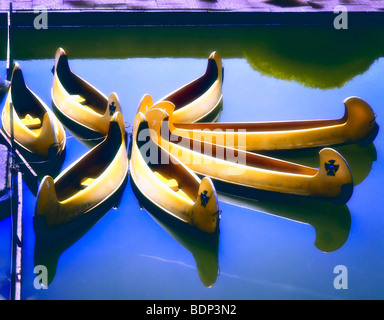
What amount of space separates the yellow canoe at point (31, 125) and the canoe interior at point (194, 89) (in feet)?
7.15

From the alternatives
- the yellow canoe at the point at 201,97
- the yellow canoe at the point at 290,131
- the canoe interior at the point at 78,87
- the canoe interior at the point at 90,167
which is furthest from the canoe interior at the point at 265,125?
the canoe interior at the point at 78,87

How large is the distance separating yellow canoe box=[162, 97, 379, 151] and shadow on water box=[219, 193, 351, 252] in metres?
0.96

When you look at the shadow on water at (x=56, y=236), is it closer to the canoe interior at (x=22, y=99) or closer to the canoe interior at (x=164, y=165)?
the canoe interior at (x=164, y=165)

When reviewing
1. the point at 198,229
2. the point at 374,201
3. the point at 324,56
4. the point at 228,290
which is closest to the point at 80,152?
the point at 198,229

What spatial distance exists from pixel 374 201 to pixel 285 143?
1695mm

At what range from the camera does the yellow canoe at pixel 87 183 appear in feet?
25.2

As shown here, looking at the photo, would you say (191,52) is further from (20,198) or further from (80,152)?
(20,198)

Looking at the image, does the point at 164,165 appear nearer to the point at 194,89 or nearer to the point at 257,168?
the point at 257,168

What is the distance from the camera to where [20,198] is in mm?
8422

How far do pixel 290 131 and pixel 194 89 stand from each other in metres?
2.41

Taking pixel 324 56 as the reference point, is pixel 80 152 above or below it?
below

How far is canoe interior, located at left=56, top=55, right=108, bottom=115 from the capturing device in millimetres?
10758

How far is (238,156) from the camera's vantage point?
9.06m

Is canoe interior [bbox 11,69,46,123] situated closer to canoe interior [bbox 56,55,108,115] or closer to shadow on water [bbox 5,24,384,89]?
canoe interior [bbox 56,55,108,115]
